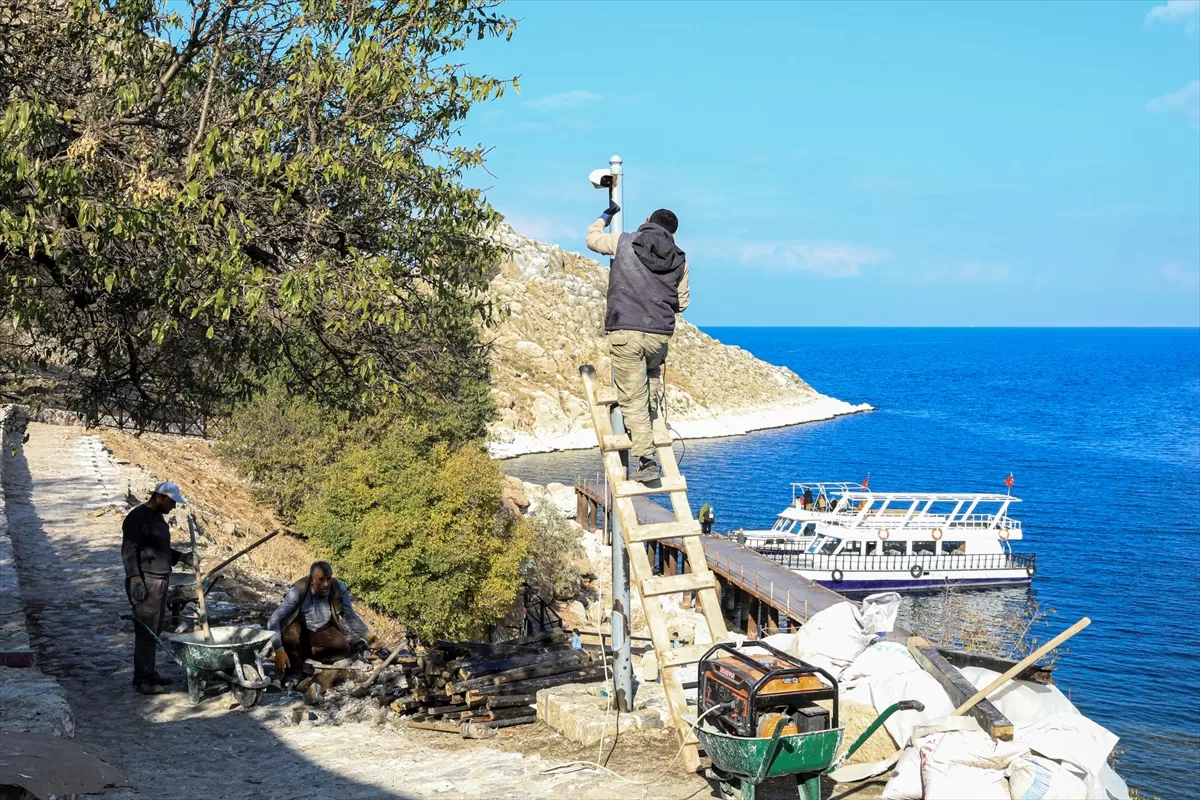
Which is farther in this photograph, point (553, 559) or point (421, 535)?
point (553, 559)

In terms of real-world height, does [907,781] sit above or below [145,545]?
below

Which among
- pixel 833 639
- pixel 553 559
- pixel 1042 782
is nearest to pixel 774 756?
pixel 1042 782

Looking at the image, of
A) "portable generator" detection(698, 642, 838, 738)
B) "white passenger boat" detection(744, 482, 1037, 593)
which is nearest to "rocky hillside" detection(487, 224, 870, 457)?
"white passenger boat" detection(744, 482, 1037, 593)

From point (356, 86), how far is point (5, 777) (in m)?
6.13

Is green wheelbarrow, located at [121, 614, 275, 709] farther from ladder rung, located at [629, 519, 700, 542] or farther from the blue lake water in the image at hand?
the blue lake water

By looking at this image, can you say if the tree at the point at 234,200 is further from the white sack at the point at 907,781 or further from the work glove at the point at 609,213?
the white sack at the point at 907,781

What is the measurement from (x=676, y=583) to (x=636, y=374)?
5.81 ft

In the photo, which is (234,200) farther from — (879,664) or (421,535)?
(421,535)

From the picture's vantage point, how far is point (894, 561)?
5494 centimetres

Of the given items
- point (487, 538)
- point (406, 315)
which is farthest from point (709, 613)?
point (487, 538)

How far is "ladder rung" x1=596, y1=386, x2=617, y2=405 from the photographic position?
8.95 meters

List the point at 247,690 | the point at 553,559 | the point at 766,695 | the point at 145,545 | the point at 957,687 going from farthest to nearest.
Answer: the point at 553,559 → the point at 145,545 → the point at 247,690 → the point at 957,687 → the point at 766,695

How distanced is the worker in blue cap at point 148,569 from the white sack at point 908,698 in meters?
7.02

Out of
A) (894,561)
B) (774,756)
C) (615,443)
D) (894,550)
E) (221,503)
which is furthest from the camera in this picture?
(894,550)
